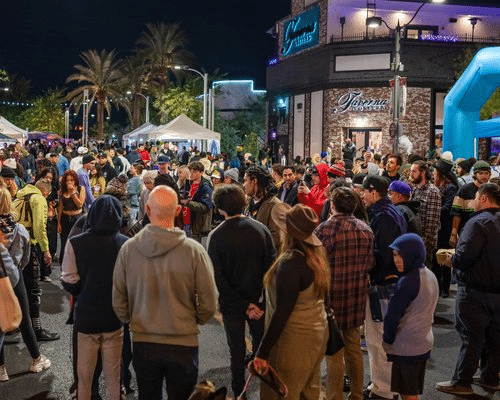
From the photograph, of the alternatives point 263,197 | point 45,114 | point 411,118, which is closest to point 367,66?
point 411,118

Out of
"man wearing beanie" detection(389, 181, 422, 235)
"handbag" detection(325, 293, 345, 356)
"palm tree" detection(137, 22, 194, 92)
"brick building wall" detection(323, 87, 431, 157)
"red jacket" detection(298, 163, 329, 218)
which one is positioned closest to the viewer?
"handbag" detection(325, 293, 345, 356)

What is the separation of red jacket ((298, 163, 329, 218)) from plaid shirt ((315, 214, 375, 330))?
4.29 metres

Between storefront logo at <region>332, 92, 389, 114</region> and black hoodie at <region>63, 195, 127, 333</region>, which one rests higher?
storefront logo at <region>332, 92, 389, 114</region>

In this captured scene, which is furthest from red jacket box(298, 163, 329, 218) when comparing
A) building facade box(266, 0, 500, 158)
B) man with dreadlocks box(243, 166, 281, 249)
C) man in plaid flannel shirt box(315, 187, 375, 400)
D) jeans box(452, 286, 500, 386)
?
building facade box(266, 0, 500, 158)

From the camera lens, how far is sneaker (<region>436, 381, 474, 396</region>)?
6168 mm

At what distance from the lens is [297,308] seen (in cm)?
435

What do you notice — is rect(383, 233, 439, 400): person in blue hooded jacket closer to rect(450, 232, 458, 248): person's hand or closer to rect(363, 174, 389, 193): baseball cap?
rect(363, 174, 389, 193): baseball cap

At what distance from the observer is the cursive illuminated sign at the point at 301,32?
39469 millimetres

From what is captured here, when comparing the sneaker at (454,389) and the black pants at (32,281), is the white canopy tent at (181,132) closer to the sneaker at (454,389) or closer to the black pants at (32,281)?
the black pants at (32,281)

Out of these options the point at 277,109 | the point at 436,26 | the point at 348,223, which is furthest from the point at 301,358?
the point at 277,109

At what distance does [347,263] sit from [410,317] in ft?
2.25

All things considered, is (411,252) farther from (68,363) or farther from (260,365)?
(68,363)

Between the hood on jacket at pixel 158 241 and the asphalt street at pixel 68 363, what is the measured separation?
2.40 metres

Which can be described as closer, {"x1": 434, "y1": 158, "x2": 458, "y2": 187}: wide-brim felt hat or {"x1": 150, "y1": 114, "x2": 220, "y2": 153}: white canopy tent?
{"x1": 434, "y1": 158, "x2": 458, "y2": 187}: wide-brim felt hat
